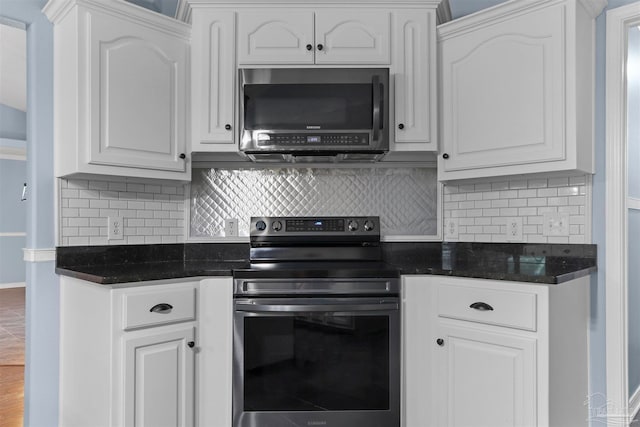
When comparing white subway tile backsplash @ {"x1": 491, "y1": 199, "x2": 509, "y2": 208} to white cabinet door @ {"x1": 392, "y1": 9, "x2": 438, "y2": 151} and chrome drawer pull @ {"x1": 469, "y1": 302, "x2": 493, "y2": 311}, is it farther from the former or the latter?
chrome drawer pull @ {"x1": 469, "y1": 302, "x2": 493, "y2": 311}

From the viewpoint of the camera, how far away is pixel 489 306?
1.78 metres

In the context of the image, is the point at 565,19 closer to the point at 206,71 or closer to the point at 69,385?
the point at 206,71

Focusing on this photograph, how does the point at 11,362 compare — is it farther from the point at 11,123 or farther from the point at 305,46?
the point at 11,123

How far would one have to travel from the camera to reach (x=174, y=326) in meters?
1.84

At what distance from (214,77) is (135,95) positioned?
1.30 feet

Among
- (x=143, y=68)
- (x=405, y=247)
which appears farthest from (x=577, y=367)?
(x=143, y=68)

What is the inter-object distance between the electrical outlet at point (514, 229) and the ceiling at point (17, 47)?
1271 mm

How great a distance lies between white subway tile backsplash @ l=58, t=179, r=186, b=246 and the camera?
A: 6.93 ft

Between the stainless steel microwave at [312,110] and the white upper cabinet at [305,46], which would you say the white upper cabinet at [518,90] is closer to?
the white upper cabinet at [305,46]

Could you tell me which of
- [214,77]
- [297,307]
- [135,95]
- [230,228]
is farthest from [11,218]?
[297,307]

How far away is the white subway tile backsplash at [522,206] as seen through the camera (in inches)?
82.9

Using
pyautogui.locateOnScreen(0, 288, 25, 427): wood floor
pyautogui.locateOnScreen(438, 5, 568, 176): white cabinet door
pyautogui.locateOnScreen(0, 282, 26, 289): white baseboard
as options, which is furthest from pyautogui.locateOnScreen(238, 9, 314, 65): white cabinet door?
pyautogui.locateOnScreen(0, 282, 26, 289): white baseboard

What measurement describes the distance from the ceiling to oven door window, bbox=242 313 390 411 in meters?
1.90

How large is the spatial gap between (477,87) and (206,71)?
1378 millimetres
